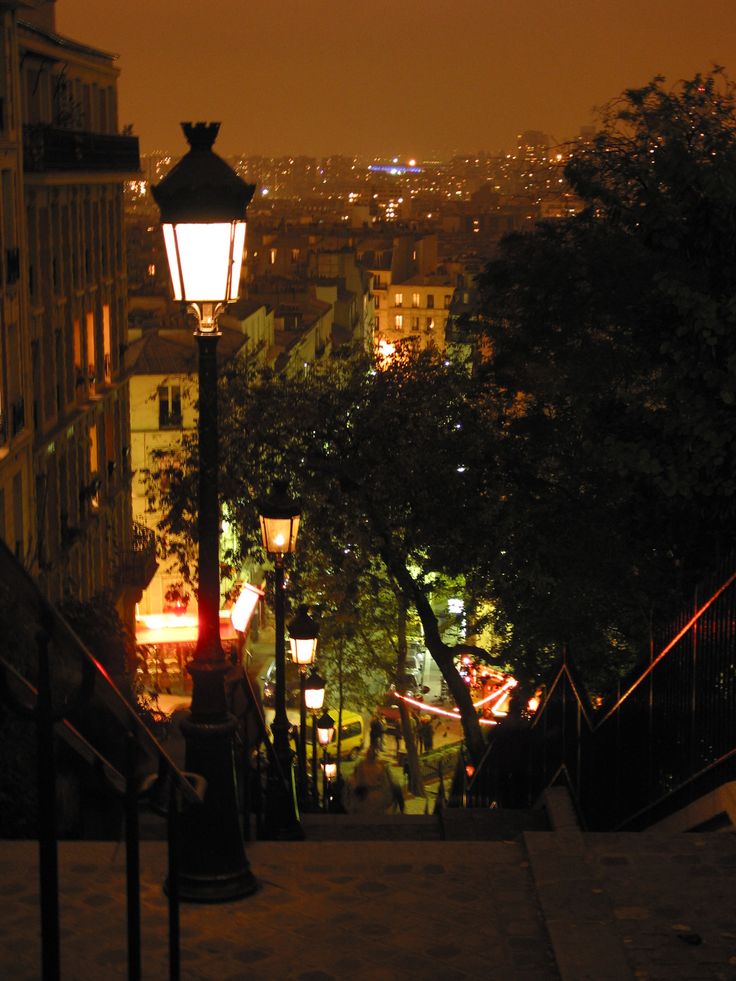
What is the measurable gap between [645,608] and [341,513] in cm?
594

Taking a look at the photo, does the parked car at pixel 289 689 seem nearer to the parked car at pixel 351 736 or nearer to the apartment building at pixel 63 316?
the parked car at pixel 351 736

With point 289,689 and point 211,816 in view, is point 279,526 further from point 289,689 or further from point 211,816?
point 289,689

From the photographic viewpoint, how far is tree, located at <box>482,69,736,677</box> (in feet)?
43.9

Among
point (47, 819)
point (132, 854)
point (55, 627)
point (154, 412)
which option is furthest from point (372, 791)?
point (154, 412)

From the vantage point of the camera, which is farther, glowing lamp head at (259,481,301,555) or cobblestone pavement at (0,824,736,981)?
glowing lamp head at (259,481,301,555)

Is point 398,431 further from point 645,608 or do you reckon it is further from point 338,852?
point 338,852

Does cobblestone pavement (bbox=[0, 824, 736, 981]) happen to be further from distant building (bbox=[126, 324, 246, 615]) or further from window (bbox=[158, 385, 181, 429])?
window (bbox=[158, 385, 181, 429])

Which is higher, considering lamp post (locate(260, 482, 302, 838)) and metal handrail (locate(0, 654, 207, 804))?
metal handrail (locate(0, 654, 207, 804))

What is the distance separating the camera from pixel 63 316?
31844 millimetres

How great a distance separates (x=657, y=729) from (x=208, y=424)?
392 centimetres

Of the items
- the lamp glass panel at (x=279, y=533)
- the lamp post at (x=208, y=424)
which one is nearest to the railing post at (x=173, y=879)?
the lamp post at (x=208, y=424)

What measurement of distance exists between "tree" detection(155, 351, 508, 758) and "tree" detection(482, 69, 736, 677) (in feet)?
2.72

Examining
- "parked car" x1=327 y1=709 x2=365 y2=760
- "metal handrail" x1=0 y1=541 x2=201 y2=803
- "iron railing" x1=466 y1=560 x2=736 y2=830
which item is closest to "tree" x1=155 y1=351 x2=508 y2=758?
"iron railing" x1=466 y1=560 x2=736 y2=830

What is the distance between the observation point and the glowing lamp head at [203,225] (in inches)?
277
